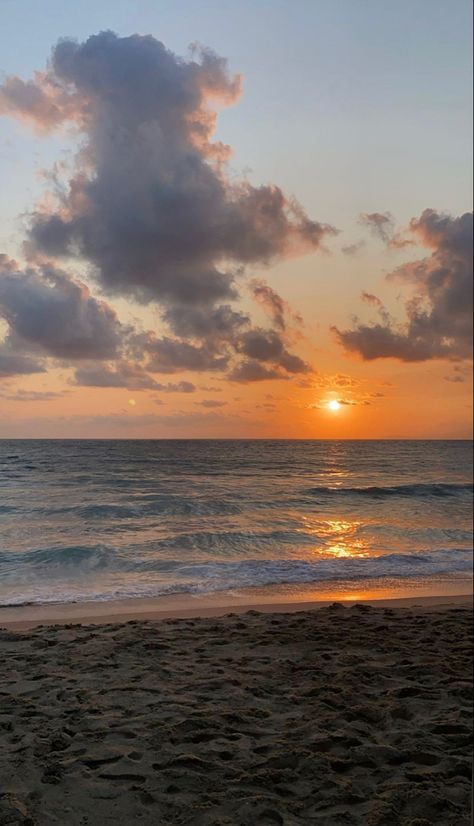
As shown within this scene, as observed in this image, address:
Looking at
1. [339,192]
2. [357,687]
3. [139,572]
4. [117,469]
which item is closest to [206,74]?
[339,192]

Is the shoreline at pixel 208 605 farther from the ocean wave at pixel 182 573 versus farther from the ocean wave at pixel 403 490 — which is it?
the ocean wave at pixel 403 490

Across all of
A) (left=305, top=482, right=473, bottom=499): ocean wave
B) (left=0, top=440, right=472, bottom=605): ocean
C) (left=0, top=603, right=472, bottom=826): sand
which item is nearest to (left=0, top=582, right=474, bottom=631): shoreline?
(left=0, top=440, right=472, bottom=605): ocean

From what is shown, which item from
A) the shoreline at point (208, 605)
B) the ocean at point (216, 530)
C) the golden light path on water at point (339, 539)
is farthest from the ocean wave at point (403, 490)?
the shoreline at point (208, 605)

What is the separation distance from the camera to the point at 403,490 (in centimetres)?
403

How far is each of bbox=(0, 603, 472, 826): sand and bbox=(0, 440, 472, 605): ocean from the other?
1.97ft

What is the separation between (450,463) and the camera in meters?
0.99

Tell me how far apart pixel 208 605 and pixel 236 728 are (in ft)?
8.91

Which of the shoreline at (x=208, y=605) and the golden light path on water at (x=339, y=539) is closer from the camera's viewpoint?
the shoreline at (x=208, y=605)

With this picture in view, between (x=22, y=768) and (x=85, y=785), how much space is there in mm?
263

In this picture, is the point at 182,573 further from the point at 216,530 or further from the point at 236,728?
the point at 236,728

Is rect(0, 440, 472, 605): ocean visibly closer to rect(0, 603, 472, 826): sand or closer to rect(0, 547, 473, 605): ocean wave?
rect(0, 547, 473, 605): ocean wave

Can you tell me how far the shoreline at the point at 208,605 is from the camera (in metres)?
4.59

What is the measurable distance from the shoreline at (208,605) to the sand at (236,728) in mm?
612

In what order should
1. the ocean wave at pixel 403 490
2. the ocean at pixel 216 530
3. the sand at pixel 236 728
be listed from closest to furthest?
the ocean wave at pixel 403 490, the sand at pixel 236 728, the ocean at pixel 216 530
